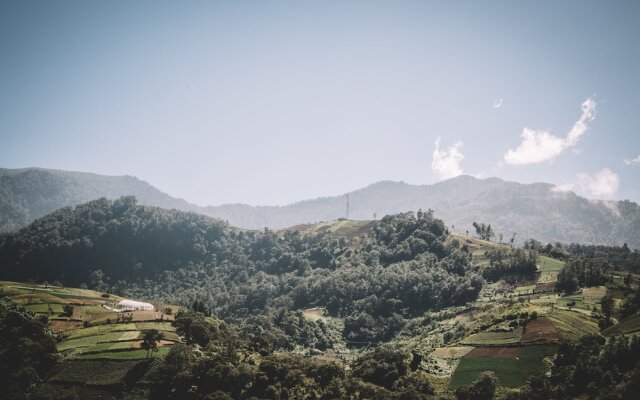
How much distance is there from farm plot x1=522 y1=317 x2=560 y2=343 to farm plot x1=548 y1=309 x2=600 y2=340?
54.9 inches

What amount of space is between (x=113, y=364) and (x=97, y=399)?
10.6 metres

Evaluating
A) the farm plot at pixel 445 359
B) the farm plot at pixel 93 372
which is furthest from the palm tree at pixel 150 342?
the farm plot at pixel 445 359

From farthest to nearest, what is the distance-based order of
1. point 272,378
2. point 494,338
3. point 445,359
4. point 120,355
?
point 494,338
point 445,359
point 120,355
point 272,378

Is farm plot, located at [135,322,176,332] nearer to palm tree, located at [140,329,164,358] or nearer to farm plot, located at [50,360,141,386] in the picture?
palm tree, located at [140,329,164,358]

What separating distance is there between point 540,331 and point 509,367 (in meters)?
20.3

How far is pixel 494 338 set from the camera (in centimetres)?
12519

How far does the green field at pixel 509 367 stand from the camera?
97500 millimetres

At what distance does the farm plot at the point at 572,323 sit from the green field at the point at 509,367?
9.93m

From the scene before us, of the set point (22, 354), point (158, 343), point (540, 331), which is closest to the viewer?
point (22, 354)

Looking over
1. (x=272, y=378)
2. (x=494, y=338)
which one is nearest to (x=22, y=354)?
(x=272, y=378)

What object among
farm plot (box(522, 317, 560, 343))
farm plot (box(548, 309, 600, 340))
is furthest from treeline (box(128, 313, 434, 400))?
farm plot (box(548, 309, 600, 340))

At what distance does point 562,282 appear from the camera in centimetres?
17512

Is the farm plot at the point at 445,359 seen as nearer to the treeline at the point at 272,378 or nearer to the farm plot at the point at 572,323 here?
the treeline at the point at 272,378

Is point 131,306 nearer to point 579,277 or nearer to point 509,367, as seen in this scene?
point 509,367
